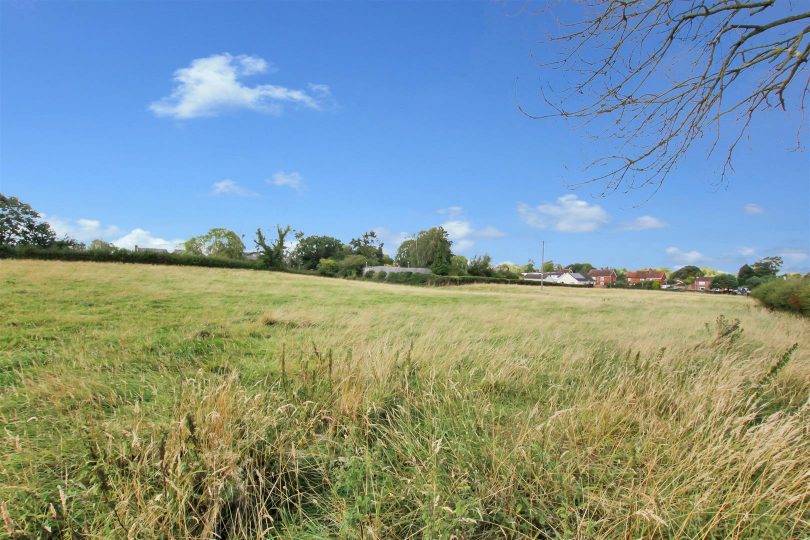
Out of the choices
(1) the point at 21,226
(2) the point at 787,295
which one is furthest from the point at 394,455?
(1) the point at 21,226

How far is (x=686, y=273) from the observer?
116 metres

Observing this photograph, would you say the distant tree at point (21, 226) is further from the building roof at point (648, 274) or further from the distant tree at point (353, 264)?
the building roof at point (648, 274)

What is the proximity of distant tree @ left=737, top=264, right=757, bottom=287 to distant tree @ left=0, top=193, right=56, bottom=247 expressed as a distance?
384 ft

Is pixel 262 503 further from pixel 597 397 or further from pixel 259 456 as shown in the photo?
pixel 597 397

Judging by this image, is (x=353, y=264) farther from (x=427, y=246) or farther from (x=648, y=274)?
(x=648, y=274)

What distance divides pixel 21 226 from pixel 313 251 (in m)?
48.3

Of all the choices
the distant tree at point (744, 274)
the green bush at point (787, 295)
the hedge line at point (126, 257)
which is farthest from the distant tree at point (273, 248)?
the distant tree at point (744, 274)

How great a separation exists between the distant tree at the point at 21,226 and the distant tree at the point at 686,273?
142 m

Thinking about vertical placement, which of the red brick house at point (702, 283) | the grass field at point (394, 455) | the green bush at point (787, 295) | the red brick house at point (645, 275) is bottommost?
the grass field at point (394, 455)

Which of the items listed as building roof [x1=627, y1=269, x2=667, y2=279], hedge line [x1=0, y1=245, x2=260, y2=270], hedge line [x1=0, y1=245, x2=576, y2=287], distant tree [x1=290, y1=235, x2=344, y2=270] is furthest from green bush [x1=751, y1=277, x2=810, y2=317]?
building roof [x1=627, y1=269, x2=667, y2=279]

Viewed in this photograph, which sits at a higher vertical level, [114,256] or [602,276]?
[602,276]

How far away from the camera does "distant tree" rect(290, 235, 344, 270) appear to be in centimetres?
8269

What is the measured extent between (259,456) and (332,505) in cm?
60

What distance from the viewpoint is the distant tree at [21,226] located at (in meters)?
39.3
